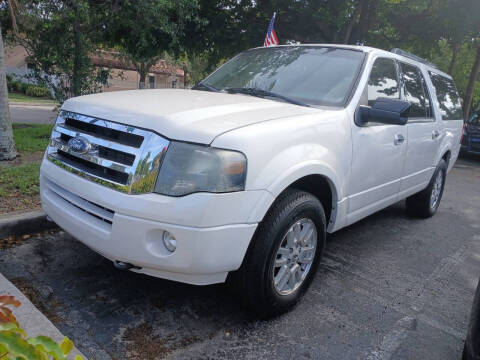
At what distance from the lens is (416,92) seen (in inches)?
170

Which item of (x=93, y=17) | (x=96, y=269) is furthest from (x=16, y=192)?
(x=93, y=17)

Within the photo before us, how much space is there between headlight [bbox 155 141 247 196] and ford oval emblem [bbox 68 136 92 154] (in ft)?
2.01

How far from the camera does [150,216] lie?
6.95ft

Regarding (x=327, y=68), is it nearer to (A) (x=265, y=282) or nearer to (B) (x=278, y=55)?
(B) (x=278, y=55)

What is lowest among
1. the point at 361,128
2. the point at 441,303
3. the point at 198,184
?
the point at 441,303

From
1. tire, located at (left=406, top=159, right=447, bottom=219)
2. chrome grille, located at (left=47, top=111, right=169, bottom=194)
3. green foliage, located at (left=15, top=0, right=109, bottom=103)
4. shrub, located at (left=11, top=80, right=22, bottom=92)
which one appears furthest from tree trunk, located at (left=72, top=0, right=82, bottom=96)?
shrub, located at (left=11, top=80, right=22, bottom=92)

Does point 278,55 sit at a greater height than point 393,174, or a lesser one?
greater

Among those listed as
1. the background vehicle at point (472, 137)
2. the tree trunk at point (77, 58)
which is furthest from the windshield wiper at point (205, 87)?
the background vehicle at point (472, 137)

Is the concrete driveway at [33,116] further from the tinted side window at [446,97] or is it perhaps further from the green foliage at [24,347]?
the green foliage at [24,347]

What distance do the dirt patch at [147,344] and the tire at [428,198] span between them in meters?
3.81

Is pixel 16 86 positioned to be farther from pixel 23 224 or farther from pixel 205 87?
pixel 205 87

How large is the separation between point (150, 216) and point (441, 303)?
7.99 ft

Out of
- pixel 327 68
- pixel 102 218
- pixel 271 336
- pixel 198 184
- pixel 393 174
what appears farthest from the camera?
pixel 393 174

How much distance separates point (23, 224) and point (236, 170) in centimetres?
237
